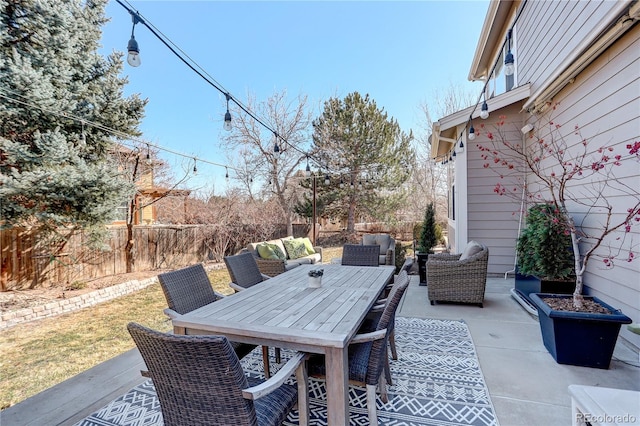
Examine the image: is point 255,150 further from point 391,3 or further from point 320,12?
point 391,3

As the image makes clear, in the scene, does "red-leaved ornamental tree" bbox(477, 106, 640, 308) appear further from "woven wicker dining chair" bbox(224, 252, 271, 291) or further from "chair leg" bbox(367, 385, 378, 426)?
"woven wicker dining chair" bbox(224, 252, 271, 291)

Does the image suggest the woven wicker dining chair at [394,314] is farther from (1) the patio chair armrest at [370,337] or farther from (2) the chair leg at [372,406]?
(2) the chair leg at [372,406]

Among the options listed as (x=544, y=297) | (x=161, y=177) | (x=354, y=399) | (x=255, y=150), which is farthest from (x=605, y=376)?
(x=255, y=150)

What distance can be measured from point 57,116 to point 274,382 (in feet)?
21.9

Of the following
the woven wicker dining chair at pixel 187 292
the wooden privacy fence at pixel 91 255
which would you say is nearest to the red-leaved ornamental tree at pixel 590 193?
the woven wicker dining chair at pixel 187 292

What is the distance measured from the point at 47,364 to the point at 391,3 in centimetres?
806

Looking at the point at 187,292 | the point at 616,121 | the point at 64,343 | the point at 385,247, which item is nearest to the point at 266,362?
the point at 187,292

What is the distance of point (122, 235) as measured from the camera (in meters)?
7.11

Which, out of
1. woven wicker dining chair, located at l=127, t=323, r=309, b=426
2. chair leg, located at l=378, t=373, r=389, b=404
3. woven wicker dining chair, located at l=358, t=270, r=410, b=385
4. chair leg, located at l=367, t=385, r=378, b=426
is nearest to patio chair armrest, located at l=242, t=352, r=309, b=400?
woven wicker dining chair, located at l=127, t=323, r=309, b=426

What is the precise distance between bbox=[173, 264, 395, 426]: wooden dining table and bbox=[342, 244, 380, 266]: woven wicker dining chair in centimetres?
184

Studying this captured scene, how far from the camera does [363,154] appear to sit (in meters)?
13.9

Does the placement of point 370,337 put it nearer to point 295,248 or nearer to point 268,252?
point 268,252

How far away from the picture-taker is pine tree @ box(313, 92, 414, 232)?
13.5 metres

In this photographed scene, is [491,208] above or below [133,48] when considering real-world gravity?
below
